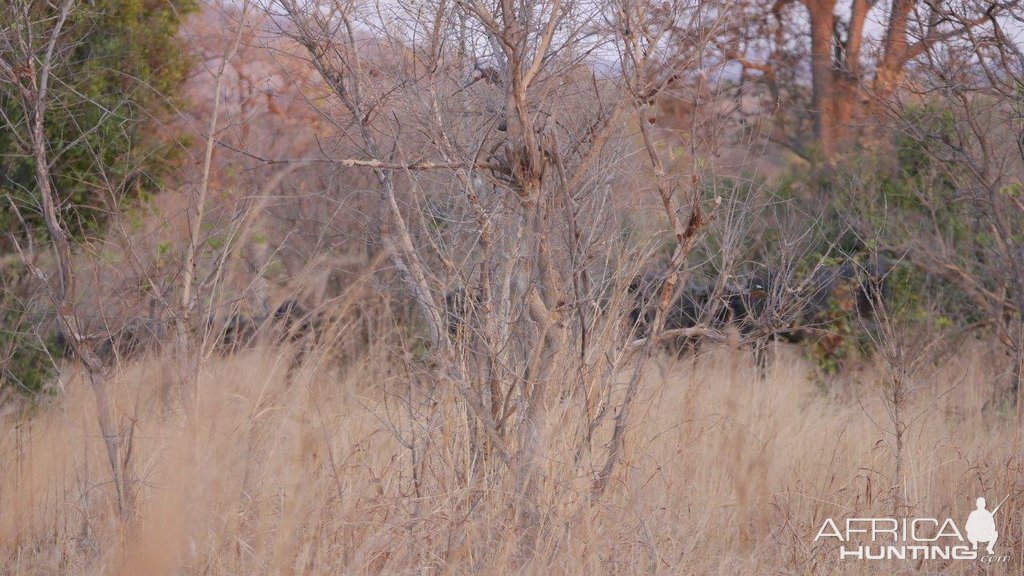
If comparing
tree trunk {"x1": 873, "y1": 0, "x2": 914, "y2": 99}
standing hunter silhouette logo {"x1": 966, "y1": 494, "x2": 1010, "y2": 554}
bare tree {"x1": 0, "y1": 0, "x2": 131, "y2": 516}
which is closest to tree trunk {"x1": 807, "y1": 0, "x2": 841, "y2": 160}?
tree trunk {"x1": 873, "y1": 0, "x2": 914, "y2": 99}

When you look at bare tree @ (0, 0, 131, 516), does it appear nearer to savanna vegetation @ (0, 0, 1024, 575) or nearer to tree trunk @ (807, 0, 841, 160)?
savanna vegetation @ (0, 0, 1024, 575)

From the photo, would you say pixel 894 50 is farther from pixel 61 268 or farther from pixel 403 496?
pixel 61 268

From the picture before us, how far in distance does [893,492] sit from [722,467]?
30.7 inches

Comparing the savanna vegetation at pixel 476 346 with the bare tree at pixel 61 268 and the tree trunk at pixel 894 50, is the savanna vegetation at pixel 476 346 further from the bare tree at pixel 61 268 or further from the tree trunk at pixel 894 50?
the tree trunk at pixel 894 50

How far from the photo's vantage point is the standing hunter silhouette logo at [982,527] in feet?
12.3

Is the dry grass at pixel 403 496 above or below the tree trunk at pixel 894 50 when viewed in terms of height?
below

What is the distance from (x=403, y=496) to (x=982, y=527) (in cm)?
244

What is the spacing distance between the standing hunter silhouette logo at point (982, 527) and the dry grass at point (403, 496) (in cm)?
8

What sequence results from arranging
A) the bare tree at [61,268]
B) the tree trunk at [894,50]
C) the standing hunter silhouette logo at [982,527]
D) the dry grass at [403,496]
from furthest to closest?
the tree trunk at [894,50]
the standing hunter silhouette logo at [982,527]
the bare tree at [61,268]
the dry grass at [403,496]

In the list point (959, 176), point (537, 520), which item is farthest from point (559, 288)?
point (959, 176)

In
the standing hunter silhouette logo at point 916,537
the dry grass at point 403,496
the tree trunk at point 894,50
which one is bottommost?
the standing hunter silhouette logo at point 916,537

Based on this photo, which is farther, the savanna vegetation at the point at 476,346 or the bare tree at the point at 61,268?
the bare tree at the point at 61,268

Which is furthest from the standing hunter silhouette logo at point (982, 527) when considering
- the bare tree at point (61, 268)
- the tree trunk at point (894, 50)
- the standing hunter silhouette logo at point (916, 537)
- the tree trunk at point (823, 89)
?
the tree trunk at point (823, 89)

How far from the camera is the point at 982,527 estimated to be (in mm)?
3811
